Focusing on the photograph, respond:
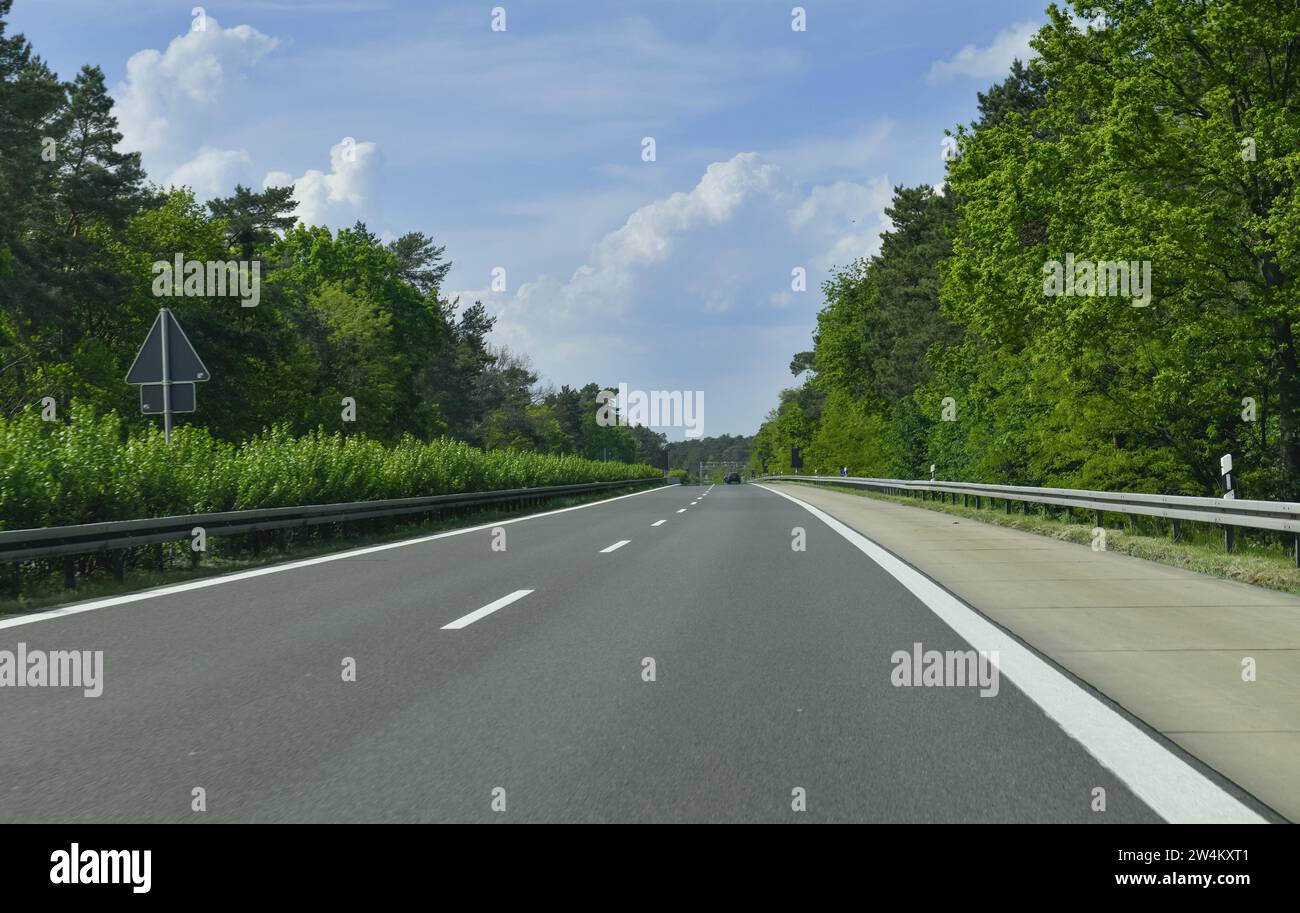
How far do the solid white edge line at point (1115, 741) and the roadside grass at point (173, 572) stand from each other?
8.10m

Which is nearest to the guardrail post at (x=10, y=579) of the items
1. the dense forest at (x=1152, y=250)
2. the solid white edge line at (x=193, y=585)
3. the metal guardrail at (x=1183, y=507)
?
the solid white edge line at (x=193, y=585)

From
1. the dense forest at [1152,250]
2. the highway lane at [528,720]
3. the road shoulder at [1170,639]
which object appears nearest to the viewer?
the highway lane at [528,720]

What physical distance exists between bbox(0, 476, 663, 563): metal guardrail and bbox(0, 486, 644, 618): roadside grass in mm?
392

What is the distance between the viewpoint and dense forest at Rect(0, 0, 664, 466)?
116 feet

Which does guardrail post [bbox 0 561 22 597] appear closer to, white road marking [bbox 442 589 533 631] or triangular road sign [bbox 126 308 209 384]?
triangular road sign [bbox 126 308 209 384]

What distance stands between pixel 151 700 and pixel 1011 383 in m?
32.1

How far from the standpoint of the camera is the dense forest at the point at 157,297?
116 ft

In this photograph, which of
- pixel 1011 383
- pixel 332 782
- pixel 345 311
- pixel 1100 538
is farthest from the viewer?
pixel 345 311

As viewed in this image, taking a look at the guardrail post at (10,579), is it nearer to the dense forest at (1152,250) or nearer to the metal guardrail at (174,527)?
the metal guardrail at (174,527)

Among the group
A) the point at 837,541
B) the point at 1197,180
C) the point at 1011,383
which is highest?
the point at 1197,180

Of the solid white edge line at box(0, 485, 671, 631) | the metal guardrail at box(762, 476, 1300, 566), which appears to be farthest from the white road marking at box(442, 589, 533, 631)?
the metal guardrail at box(762, 476, 1300, 566)
